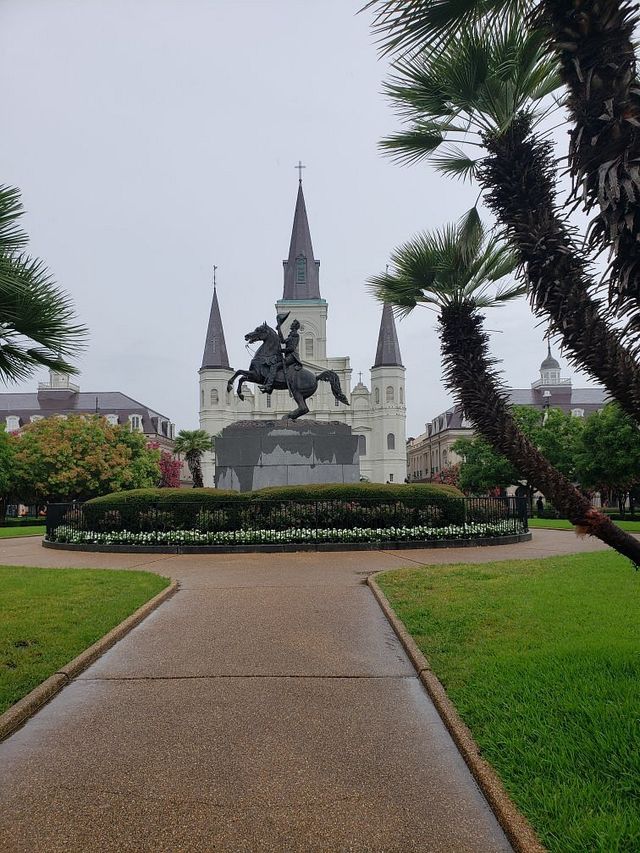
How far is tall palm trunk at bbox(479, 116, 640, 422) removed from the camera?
4.33 m

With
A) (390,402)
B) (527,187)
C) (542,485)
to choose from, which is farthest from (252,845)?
(390,402)

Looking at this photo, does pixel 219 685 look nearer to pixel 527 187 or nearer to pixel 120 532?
pixel 527 187

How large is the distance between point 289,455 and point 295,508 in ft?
12.3

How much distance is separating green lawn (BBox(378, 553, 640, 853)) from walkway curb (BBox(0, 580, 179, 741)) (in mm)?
3265

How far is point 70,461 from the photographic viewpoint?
41250mm

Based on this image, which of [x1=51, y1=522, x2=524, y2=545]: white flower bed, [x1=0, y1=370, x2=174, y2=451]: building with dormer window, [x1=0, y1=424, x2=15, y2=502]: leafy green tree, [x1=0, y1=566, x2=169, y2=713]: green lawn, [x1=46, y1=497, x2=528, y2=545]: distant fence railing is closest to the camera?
Answer: [x1=0, y1=566, x2=169, y2=713]: green lawn

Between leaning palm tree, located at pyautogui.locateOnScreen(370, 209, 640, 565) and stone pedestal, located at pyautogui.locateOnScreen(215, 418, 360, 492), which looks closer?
leaning palm tree, located at pyautogui.locateOnScreen(370, 209, 640, 565)

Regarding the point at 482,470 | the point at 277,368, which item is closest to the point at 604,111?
the point at 277,368

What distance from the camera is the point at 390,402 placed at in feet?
299

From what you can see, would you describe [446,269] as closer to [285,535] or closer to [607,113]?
[607,113]

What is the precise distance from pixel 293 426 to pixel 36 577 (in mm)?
10483

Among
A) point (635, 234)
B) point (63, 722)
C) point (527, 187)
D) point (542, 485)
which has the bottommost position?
point (63, 722)

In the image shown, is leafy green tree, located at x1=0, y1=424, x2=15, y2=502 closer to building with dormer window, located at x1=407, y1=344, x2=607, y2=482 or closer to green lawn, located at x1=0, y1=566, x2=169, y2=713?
green lawn, located at x1=0, y1=566, x2=169, y2=713

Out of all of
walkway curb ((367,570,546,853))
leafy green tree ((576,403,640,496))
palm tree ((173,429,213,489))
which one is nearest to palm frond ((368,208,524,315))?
walkway curb ((367,570,546,853))
